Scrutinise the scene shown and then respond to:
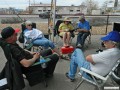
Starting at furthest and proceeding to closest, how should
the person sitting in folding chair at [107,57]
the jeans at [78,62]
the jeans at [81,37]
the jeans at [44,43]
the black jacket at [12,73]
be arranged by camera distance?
the jeans at [81,37] → the jeans at [44,43] → the jeans at [78,62] → the black jacket at [12,73] → the person sitting in folding chair at [107,57]

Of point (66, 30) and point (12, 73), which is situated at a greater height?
point (66, 30)

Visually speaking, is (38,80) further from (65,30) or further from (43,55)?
(65,30)

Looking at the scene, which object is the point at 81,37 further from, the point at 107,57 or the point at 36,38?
the point at 107,57

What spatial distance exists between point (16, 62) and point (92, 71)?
1085 mm

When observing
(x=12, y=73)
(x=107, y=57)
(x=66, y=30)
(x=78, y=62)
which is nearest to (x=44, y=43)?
(x=66, y=30)

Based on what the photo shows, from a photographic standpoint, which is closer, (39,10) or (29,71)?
(29,71)

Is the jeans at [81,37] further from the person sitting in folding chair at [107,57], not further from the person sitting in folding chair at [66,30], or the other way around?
the person sitting in folding chair at [107,57]

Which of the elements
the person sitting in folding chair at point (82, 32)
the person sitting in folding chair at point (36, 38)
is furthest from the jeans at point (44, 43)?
the person sitting in folding chair at point (82, 32)

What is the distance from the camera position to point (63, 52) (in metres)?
5.41

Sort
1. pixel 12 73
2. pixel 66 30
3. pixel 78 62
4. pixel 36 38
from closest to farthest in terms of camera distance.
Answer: pixel 12 73 → pixel 78 62 → pixel 36 38 → pixel 66 30

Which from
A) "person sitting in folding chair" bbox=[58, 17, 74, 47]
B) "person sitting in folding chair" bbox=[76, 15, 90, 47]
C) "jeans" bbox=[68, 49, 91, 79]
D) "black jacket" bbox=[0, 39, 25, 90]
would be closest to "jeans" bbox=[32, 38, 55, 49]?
"person sitting in folding chair" bbox=[58, 17, 74, 47]

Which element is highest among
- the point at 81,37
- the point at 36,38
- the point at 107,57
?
the point at 107,57

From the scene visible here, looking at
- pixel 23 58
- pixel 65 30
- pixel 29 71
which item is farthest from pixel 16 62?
pixel 65 30

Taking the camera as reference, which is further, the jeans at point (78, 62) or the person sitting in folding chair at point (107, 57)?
the jeans at point (78, 62)
